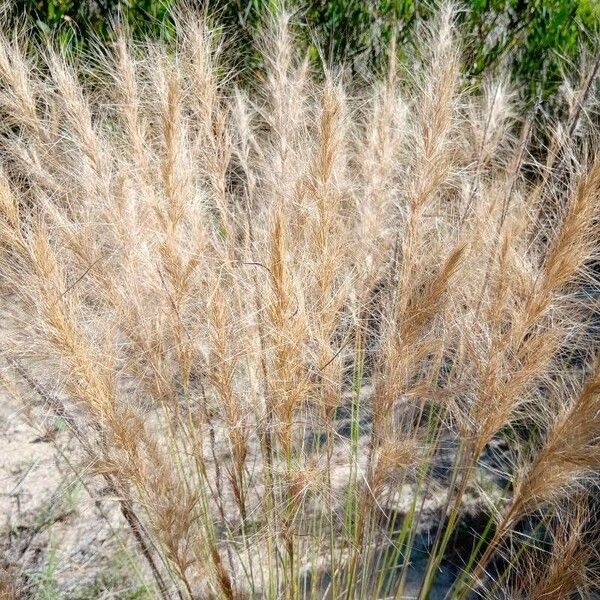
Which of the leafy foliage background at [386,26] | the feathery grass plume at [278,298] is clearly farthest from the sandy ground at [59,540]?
the leafy foliage background at [386,26]

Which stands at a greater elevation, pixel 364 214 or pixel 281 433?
pixel 364 214

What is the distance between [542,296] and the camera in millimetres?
1203

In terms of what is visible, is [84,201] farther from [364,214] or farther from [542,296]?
[542,296]

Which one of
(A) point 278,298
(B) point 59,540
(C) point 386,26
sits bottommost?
(B) point 59,540

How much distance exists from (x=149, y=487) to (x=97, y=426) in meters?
0.14

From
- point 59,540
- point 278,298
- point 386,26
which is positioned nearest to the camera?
point 278,298

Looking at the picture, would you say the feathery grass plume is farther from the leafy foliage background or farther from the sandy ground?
the leafy foliage background

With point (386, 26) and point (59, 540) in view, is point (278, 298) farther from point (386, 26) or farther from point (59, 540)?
point (386, 26)

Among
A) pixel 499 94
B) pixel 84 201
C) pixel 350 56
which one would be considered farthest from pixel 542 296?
pixel 350 56

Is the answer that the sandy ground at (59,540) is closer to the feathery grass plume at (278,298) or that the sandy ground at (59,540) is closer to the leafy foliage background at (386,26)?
the feathery grass plume at (278,298)

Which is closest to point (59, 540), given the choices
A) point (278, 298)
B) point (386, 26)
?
point (278, 298)

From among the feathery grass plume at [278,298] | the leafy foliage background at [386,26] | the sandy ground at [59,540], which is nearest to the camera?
the feathery grass plume at [278,298]

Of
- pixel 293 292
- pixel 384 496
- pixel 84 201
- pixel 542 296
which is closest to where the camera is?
pixel 293 292

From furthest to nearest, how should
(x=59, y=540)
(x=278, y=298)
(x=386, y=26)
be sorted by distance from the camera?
(x=386, y=26), (x=59, y=540), (x=278, y=298)
